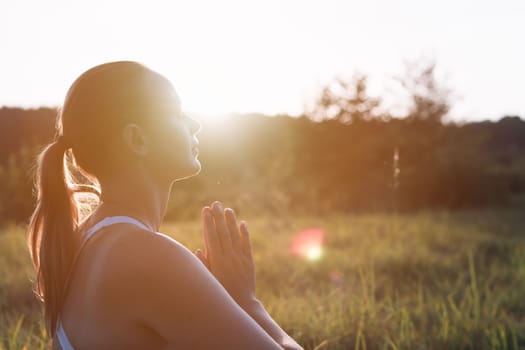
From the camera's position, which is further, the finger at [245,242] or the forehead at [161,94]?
the finger at [245,242]

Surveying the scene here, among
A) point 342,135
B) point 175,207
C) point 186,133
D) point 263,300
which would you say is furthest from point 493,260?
point 342,135

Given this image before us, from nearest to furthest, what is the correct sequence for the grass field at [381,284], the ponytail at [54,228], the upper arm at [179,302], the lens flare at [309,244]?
the upper arm at [179,302] → the ponytail at [54,228] → the grass field at [381,284] → the lens flare at [309,244]

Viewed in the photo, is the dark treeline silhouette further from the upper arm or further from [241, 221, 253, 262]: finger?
the upper arm

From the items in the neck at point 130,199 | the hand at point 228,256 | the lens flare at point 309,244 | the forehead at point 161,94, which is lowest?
the lens flare at point 309,244

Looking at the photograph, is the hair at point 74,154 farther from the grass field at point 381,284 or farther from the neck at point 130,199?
the grass field at point 381,284

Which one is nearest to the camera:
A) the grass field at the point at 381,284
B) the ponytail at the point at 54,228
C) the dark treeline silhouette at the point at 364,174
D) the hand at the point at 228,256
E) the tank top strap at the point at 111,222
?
the tank top strap at the point at 111,222

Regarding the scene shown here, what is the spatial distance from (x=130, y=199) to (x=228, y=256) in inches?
13.9

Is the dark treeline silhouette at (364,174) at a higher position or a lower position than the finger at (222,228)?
lower

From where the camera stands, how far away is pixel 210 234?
166 cm

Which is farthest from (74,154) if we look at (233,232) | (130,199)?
(233,232)

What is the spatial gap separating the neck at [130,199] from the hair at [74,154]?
0.19ft

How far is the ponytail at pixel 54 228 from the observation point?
153 cm

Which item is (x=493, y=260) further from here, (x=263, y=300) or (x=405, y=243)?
(x=263, y=300)

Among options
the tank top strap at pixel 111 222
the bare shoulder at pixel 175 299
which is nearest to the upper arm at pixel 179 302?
the bare shoulder at pixel 175 299
